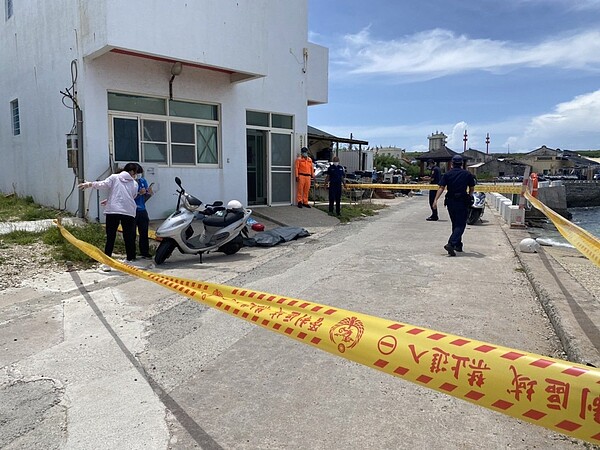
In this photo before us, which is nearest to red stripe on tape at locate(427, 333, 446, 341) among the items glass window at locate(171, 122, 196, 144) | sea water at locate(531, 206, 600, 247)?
sea water at locate(531, 206, 600, 247)

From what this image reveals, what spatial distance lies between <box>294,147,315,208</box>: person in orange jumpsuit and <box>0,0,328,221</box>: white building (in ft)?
1.02

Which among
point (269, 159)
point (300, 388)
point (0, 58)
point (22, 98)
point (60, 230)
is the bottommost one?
point (300, 388)

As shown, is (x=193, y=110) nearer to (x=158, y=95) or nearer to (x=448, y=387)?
(x=158, y=95)

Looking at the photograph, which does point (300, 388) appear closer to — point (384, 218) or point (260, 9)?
point (260, 9)

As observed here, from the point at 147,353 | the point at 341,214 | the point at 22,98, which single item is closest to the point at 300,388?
the point at 147,353

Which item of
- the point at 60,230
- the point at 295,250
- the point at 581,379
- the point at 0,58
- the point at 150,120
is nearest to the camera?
the point at 581,379

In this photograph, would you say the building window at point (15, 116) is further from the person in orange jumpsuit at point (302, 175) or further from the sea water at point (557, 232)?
the sea water at point (557, 232)

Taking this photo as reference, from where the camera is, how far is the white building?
10.2 m

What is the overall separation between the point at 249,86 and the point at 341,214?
16.1ft

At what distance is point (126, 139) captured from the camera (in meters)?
11.0

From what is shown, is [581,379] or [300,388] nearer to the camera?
[581,379]

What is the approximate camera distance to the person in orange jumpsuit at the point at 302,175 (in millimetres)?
14875

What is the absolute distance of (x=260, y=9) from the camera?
1188 centimetres

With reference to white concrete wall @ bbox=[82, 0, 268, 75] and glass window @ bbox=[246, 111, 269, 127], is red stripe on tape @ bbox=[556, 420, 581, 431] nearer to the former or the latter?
white concrete wall @ bbox=[82, 0, 268, 75]
